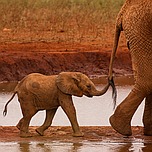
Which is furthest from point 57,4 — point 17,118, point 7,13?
point 17,118

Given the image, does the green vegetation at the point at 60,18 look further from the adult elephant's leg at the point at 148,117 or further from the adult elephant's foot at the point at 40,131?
the adult elephant's foot at the point at 40,131

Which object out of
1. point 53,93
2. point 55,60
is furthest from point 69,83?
point 55,60

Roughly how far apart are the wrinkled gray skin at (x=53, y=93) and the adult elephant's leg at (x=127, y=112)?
31 cm

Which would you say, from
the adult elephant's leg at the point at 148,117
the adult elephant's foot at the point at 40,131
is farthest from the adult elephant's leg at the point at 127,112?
the adult elephant's foot at the point at 40,131

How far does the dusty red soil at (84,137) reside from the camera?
11.1 meters

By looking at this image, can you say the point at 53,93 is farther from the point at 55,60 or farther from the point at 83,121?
the point at 55,60

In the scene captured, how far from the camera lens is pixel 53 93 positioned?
11211 mm

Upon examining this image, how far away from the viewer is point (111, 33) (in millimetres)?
25859

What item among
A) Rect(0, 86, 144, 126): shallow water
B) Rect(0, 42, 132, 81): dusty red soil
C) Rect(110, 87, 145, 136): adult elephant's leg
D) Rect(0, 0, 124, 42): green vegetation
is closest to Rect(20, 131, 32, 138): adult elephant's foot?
Rect(110, 87, 145, 136): adult elephant's leg

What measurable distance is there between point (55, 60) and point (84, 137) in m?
9.71

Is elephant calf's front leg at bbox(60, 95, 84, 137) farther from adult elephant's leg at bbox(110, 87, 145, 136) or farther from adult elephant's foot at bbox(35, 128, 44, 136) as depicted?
adult elephant's leg at bbox(110, 87, 145, 136)

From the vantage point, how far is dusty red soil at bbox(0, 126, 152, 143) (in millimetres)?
11132

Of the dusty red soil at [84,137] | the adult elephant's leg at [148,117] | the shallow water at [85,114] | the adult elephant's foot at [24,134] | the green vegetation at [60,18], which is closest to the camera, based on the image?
the dusty red soil at [84,137]

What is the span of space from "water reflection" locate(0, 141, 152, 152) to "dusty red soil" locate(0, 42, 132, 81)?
8775 mm
